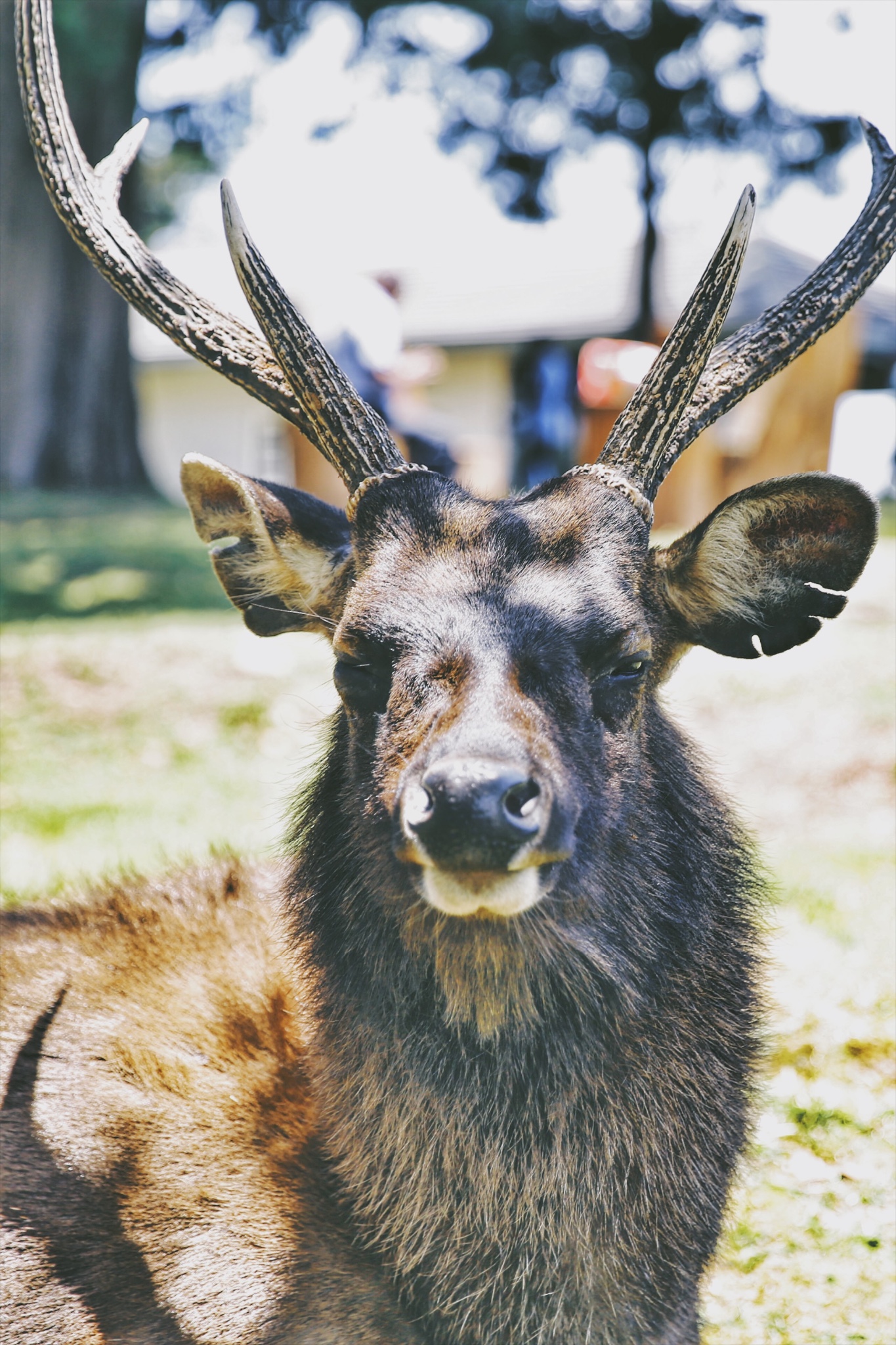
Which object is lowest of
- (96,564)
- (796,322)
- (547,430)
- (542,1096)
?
(96,564)

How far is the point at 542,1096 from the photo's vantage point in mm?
2895

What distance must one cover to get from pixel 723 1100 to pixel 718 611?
50.4 inches

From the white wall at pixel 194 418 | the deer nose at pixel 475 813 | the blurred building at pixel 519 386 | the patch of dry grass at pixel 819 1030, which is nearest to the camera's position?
the deer nose at pixel 475 813

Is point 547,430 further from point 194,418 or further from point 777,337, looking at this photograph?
point 194,418

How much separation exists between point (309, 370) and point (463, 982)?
1702mm

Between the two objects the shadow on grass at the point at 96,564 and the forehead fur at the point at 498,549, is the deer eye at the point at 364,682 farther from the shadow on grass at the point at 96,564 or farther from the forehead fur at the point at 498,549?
the shadow on grass at the point at 96,564

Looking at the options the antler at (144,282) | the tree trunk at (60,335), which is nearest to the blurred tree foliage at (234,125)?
the tree trunk at (60,335)

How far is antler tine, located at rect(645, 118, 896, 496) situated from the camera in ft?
11.4

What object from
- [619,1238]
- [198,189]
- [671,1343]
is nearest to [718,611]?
[619,1238]

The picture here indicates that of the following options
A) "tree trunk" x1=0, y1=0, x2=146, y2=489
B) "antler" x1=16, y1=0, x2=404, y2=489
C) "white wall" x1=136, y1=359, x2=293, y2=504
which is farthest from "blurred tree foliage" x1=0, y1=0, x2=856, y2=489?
"white wall" x1=136, y1=359, x2=293, y2=504

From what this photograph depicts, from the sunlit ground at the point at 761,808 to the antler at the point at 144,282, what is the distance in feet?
2.74

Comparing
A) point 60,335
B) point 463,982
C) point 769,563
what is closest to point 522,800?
point 463,982

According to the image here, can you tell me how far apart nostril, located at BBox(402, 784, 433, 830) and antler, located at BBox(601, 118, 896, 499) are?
127cm

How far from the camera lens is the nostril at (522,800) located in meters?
2.38
